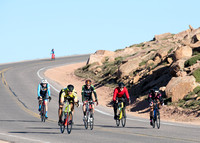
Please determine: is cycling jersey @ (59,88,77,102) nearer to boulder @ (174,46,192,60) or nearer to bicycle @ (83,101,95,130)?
bicycle @ (83,101,95,130)

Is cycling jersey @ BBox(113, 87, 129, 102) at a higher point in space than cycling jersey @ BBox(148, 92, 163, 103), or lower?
higher

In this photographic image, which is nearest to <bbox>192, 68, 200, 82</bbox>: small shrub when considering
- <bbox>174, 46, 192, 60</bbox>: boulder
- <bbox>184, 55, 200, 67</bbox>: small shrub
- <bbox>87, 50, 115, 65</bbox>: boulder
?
<bbox>184, 55, 200, 67</bbox>: small shrub

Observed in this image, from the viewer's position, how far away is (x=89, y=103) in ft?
61.8

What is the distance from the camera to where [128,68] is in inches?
1718

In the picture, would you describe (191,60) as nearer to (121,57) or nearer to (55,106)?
(55,106)

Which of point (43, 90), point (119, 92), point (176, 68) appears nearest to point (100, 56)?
point (176, 68)

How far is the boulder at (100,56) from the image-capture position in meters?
56.8

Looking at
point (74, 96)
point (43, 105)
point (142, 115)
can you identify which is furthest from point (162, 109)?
point (74, 96)

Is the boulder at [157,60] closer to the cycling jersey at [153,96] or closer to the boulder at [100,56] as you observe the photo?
the boulder at [100,56]

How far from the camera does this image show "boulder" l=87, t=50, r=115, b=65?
56.8 metres

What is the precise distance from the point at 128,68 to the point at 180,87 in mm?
15069

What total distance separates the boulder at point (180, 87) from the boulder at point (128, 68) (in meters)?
14.0

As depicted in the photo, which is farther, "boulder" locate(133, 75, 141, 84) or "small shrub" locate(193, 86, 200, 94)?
"boulder" locate(133, 75, 141, 84)

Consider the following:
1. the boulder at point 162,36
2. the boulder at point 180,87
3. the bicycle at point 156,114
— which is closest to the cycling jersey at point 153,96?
the bicycle at point 156,114
